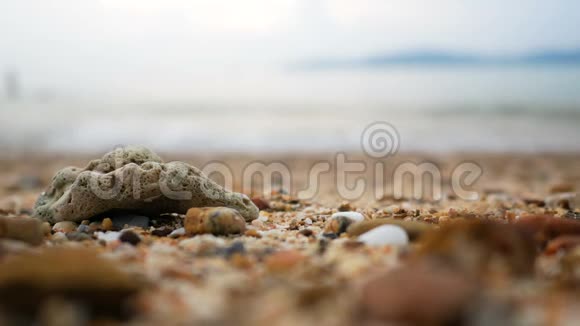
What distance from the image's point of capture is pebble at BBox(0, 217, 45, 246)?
3.87 metres

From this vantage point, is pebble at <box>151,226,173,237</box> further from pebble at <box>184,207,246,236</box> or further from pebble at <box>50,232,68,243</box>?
pebble at <box>50,232,68,243</box>

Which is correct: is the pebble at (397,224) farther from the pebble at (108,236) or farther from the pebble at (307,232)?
the pebble at (108,236)

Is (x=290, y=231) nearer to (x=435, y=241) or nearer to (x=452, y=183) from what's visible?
(x=435, y=241)

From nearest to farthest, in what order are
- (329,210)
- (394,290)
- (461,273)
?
(394,290)
(461,273)
(329,210)

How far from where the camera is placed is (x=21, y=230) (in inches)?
154

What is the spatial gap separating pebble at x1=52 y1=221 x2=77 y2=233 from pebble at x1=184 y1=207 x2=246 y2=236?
3.68ft

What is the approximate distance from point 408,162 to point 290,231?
12799 millimetres

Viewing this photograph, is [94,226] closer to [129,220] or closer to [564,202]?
[129,220]

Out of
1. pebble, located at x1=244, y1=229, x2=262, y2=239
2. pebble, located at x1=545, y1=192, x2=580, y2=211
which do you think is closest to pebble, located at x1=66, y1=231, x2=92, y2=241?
pebble, located at x1=244, y1=229, x2=262, y2=239

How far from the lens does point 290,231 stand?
4.71m

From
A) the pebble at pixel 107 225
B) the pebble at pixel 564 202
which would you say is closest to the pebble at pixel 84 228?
the pebble at pixel 107 225

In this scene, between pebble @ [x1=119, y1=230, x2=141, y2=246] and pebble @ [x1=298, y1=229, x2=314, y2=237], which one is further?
pebble @ [x1=298, y1=229, x2=314, y2=237]

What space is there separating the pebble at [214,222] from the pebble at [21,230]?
1.10 metres

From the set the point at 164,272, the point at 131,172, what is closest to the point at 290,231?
the point at 131,172
